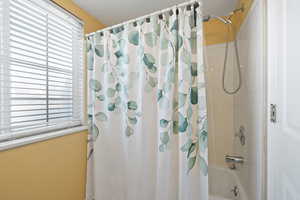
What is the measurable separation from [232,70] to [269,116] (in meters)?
0.98

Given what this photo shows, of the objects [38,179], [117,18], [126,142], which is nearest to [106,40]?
[117,18]

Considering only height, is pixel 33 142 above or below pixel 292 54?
below

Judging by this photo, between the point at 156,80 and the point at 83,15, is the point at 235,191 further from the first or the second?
the point at 83,15

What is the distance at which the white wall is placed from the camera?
2.89ft

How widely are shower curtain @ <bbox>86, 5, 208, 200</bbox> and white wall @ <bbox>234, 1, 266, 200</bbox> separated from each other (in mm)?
393

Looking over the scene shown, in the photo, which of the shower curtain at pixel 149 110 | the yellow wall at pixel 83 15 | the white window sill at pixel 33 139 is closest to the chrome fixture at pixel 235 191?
the shower curtain at pixel 149 110

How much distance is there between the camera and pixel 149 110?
42.9 inches

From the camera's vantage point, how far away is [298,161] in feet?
1.81

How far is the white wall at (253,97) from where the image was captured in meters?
0.88

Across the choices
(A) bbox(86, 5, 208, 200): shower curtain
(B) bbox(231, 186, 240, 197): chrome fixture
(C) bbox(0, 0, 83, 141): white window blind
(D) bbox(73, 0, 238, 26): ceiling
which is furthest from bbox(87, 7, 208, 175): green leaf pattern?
(B) bbox(231, 186, 240, 197): chrome fixture

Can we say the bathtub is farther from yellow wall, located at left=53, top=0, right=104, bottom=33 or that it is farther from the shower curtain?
yellow wall, located at left=53, top=0, right=104, bottom=33

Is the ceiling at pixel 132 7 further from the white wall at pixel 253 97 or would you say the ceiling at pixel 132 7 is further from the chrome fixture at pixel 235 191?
the chrome fixture at pixel 235 191

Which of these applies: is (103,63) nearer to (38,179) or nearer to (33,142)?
(33,142)

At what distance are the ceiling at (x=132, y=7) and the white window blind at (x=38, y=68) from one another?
0.81 feet
